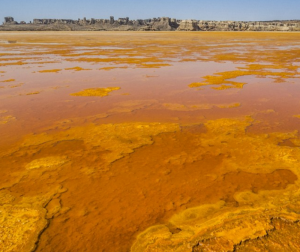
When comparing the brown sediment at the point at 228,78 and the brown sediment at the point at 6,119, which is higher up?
the brown sediment at the point at 228,78

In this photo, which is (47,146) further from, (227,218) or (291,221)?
(291,221)

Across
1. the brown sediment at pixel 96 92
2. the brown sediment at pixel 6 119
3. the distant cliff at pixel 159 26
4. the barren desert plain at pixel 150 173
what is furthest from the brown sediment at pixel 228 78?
the distant cliff at pixel 159 26

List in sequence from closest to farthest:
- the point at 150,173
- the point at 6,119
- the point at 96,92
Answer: the point at 150,173 < the point at 6,119 < the point at 96,92

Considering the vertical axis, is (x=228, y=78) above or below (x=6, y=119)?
above

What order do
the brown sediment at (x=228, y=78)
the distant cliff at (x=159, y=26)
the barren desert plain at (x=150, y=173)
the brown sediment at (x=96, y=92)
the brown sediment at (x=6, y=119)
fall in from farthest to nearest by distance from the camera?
1. the distant cliff at (x=159, y=26)
2. the brown sediment at (x=228, y=78)
3. the brown sediment at (x=96, y=92)
4. the brown sediment at (x=6, y=119)
5. the barren desert plain at (x=150, y=173)

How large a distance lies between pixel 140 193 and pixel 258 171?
1451 mm

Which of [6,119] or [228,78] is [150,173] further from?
[228,78]

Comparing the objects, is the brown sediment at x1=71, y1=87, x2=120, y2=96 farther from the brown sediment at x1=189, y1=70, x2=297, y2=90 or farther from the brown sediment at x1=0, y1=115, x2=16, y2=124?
the brown sediment at x1=189, y1=70, x2=297, y2=90

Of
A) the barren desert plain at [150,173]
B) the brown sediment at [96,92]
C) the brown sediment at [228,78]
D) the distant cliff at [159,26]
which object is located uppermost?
the distant cliff at [159,26]

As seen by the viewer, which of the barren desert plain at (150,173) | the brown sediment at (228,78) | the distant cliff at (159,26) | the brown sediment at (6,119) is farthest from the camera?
the distant cliff at (159,26)

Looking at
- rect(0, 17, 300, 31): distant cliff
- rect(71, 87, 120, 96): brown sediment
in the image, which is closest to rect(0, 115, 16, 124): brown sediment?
rect(71, 87, 120, 96): brown sediment

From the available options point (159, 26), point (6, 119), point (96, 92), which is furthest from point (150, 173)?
point (159, 26)

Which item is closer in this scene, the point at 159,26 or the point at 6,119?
the point at 6,119

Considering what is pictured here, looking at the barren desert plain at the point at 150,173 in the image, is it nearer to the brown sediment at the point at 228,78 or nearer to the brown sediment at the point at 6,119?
the brown sediment at the point at 6,119
